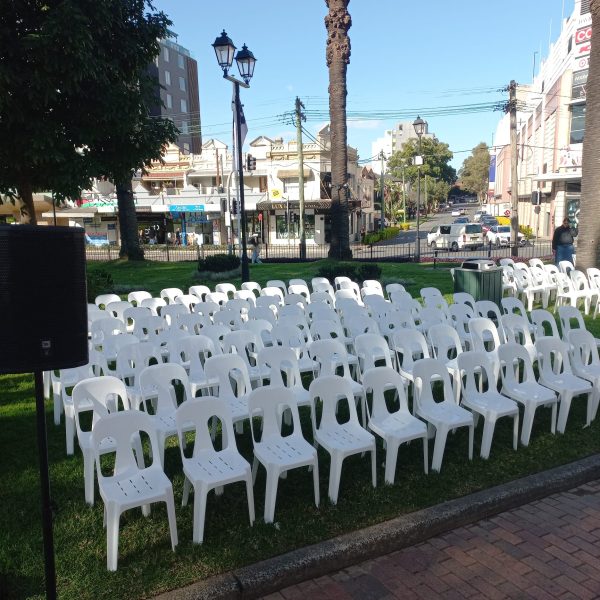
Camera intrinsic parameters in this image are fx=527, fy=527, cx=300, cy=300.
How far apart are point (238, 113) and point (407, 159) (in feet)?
213

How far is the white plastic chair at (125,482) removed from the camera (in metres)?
3.28

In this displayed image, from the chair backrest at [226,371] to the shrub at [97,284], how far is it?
24.7ft

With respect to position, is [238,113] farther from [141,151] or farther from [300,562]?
[300,562]

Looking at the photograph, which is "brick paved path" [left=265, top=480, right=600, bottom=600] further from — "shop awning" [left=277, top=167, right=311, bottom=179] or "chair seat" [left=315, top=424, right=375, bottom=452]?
"shop awning" [left=277, top=167, right=311, bottom=179]

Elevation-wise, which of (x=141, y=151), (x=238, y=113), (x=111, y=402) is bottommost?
(x=111, y=402)

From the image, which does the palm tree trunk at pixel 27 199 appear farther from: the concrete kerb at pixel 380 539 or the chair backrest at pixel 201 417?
the concrete kerb at pixel 380 539

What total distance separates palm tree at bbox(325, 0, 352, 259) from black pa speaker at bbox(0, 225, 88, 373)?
1501 cm

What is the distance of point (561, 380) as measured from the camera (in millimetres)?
5355

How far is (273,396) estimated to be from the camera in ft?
13.7

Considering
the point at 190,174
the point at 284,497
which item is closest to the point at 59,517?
the point at 284,497

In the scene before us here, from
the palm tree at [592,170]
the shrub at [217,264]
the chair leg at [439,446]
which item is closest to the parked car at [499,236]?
the palm tree at [592,170]

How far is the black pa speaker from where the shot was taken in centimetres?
A: 255

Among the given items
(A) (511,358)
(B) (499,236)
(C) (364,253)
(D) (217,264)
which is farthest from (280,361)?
(B) (499,236)

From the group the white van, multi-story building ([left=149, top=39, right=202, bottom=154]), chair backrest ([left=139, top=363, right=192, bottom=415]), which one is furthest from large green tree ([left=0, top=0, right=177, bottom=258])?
multi-story building ([left=149, top=39, right=202, bottom=154])
